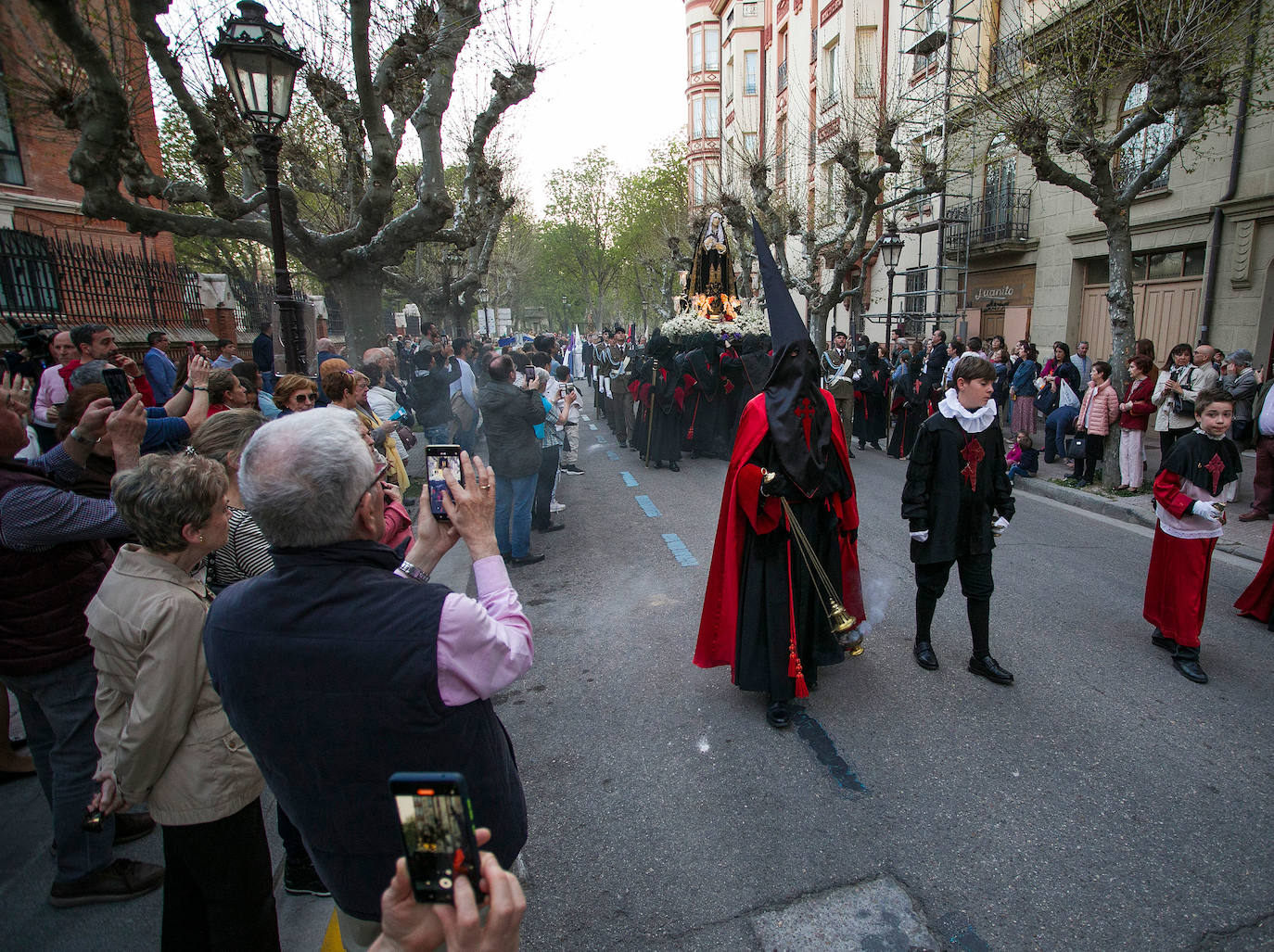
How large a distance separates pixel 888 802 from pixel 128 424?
3.49 metres

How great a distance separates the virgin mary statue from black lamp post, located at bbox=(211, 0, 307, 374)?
38.5ft

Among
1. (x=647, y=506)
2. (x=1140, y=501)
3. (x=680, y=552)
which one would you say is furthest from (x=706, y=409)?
(x=1140, y=501)

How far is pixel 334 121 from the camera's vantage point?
10.9 m

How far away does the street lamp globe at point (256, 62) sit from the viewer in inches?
236

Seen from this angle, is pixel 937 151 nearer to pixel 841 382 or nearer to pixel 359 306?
pixel 841 382

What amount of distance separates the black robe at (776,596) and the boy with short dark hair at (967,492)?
Result: 633 millimetres

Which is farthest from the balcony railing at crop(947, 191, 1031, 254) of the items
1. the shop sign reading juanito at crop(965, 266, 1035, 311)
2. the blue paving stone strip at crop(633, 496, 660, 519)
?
the blue paving stone strip at crop(633, 496, 660, 519)

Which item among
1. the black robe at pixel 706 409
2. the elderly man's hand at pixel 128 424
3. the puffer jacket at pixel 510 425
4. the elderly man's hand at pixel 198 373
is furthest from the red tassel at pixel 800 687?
the black robe at pixel 706 409

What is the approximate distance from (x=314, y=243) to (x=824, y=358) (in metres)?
8.48

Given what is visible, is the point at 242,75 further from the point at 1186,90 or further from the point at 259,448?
the point at 1186,90

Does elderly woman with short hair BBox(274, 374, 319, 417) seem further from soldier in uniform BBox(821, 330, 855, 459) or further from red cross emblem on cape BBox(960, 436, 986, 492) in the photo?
soldier in uniform BBox(821, 330, 855, 459)

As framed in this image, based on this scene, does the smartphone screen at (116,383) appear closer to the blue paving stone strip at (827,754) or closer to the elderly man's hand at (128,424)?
the elderly man's hand at (128,424)

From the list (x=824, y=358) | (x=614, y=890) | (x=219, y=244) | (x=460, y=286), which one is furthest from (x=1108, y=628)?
(x=219, y=244)

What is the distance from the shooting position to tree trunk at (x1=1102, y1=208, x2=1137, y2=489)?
9.05m
